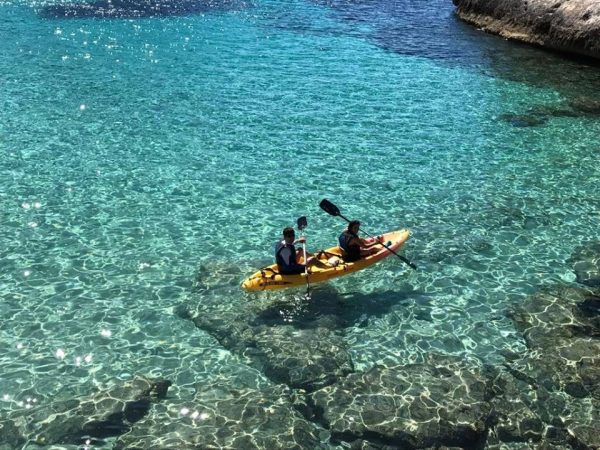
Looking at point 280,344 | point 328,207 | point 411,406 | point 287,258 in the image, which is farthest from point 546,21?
point 411,406

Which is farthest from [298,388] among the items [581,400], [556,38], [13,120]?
[556,38]

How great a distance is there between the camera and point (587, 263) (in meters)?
14.0

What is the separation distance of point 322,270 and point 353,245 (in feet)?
2.94

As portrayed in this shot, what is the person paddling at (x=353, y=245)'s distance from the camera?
12.8 meters

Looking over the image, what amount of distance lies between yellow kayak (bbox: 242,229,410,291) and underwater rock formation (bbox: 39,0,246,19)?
92.9ft

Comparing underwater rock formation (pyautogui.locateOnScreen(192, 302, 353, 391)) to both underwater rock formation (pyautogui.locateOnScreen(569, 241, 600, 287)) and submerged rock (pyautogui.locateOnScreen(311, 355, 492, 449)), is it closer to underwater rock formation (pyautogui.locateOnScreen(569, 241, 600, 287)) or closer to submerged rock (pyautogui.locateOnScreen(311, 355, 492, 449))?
submerged rock (pyautogui.locateOnScreen(311, 355, 492, 449))

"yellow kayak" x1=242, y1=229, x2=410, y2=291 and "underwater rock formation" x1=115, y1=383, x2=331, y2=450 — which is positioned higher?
"yellow kayak" x1=242, y1=229, x2=410, y2=291

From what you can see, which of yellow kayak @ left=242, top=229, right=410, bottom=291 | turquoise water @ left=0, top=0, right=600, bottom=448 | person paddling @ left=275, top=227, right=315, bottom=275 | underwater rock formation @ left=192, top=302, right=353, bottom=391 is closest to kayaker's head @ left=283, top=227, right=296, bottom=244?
person paddling @ left=275, top=227, right=315, bottom=275

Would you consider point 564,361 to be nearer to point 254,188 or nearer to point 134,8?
point 254,188

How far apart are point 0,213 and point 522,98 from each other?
20.2 m

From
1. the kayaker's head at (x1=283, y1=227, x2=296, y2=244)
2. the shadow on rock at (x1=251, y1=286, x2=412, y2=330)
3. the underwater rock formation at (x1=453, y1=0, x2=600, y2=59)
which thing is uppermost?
the underwater rock formation at (x1=453, y1=0, x2=600, y2=59)

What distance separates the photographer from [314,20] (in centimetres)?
3778

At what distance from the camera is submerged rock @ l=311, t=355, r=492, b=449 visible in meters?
9.41

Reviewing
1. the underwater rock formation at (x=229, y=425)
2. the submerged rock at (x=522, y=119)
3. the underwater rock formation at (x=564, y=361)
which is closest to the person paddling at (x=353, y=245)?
the underwater rock formation at (x=564, y=361)
